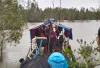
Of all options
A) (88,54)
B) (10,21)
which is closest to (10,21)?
(10,21)

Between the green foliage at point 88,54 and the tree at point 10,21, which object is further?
the tree at point 10,21

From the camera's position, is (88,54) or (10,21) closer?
(88,54)

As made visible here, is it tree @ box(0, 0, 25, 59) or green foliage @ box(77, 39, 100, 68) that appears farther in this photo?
tree @ box(0, 0, 25, 59)

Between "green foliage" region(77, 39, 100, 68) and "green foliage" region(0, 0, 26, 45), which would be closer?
"green foliage" region(77, 39, 100, 68)

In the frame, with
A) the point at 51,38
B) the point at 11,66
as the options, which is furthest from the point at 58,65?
the point at 11,66

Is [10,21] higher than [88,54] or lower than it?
higher

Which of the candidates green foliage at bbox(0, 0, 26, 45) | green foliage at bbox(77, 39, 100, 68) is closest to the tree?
green foliage at bbox(0, 0, 26, 45)

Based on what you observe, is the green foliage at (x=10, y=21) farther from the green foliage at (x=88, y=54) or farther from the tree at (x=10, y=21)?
the green foliage at (x=88, y=54)

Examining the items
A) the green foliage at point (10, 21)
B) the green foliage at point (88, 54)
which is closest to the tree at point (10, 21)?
the green foliage at point (10, 21)

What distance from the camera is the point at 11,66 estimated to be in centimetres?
1083

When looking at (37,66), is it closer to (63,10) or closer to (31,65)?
(31,65)

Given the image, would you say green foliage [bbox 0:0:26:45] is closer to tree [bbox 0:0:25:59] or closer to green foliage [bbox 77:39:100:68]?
tree [bbox 0:0:25:59]

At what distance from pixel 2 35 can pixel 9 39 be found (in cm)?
68

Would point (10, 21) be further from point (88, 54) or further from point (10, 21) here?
point (88, 54)
